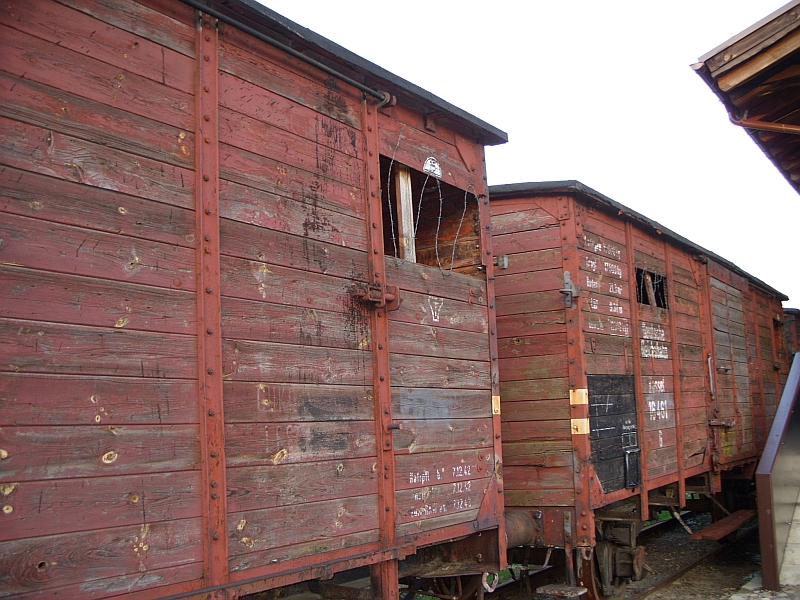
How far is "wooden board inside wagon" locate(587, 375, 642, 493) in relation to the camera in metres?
6.39

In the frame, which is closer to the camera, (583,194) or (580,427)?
(580,427)

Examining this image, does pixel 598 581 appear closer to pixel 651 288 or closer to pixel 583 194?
pixel 651 288

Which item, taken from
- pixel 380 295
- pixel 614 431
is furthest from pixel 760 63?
pixel 614 431

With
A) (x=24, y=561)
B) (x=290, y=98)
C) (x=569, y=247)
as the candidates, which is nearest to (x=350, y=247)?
(x=290, y=98)

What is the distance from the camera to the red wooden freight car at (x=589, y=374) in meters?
6.26

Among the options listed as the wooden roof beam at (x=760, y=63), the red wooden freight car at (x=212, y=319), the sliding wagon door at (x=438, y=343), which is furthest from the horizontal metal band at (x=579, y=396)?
the wooden roof beam at (x=760, y=63)

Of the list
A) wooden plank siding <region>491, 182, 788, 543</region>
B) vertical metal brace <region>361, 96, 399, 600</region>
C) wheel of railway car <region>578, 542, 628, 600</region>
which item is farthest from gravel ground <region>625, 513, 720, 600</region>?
vertical metal brace <region>361, 96, 399, 600</region>

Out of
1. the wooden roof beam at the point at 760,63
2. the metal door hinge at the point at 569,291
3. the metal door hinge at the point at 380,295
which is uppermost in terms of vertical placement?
the wooden roof beam at the point at 760,63

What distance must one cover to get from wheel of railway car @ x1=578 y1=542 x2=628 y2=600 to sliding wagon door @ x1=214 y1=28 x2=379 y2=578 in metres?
3.47

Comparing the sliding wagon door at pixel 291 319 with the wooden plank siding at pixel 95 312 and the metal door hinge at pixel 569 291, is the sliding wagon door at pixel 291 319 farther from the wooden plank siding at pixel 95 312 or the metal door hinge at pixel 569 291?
the metal door hinge at pixel 569 291

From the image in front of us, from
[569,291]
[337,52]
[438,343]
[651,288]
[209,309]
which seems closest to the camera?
[209,309]

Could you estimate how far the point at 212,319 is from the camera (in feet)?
10.4

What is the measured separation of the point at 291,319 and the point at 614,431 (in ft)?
13.8

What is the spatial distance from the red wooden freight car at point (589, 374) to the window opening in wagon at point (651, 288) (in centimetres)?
2
